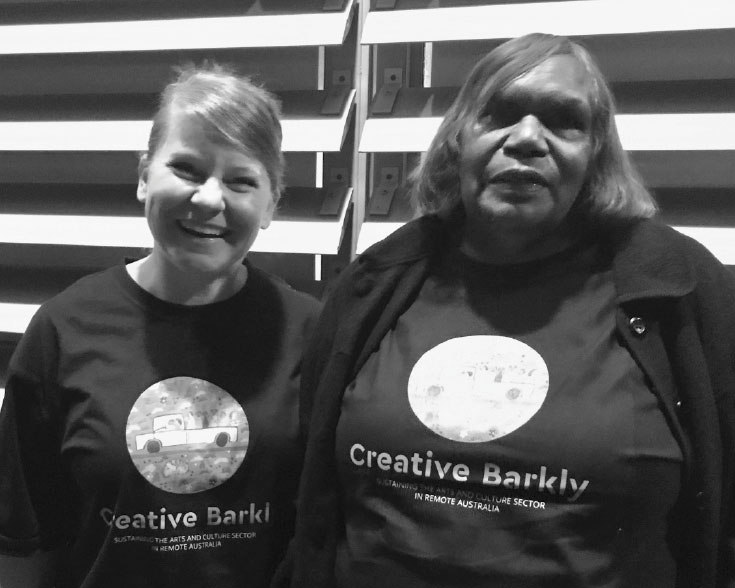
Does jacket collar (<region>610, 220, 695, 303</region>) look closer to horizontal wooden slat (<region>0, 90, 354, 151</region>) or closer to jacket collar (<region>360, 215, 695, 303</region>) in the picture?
jacket collar (<region>360, 215, 695, 303</region>)

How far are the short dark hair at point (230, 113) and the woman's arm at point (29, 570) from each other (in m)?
0.54

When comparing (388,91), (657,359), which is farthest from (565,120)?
(388,91)

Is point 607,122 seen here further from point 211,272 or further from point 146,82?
point 146,82

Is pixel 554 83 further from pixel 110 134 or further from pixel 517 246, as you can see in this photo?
pixel 110 134

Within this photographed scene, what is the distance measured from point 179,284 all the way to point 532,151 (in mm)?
471

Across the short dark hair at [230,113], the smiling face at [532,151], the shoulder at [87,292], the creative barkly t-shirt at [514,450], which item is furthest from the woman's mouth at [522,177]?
the shoulder at [87,292]

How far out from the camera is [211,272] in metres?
0.86

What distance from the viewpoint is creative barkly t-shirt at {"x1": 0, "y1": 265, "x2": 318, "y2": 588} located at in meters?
0.84

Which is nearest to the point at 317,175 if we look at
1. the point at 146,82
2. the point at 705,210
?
the point at 146,82

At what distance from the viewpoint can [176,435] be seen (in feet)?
2.77

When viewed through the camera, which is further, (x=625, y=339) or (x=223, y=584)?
(x=223, y=584)

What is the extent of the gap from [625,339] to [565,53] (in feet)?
1.10

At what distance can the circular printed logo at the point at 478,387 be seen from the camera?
28.9 inches

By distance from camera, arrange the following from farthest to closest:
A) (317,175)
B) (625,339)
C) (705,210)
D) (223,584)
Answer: (317,175)
(705,210)
(223,584)
(625,339)
